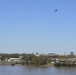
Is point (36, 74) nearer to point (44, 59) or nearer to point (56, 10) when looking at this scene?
point (56, 10)

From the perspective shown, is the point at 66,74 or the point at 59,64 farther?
the point at 59,64

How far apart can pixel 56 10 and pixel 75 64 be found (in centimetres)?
5098

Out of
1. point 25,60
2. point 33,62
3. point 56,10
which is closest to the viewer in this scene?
point 56,10

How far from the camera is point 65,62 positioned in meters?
70.1

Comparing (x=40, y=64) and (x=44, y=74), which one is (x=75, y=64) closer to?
(x=40, y=64)

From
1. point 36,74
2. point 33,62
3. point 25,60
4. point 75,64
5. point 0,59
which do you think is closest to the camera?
point 36,74

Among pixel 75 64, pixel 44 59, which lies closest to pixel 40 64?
pixel 44 59

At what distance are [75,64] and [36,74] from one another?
95.0 ft

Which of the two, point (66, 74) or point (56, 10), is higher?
point (56, 10)

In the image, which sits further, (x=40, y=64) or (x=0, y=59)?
(x=0, y=59)

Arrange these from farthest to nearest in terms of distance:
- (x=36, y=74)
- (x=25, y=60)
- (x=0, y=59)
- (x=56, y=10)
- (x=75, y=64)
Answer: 1. (x=0, y=59)
2. (x=25, y=60)
3. (x=75, y=64)
4. (x=36, y=74)
5. (x=56, y=10)

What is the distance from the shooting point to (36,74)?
40438 millimetres

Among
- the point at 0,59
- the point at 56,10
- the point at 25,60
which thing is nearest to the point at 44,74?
the point at 56,10

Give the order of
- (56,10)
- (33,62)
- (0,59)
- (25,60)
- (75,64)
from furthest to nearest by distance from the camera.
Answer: (0,59), (25,60), (33,62), (75,64), (56,10)
